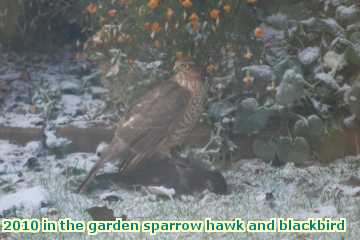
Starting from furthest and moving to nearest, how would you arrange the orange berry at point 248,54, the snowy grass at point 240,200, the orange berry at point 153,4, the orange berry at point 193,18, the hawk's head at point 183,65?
the orange berry at point 248,54, the orange berry at point 193,18, the orange berry at point 153,4, the hawk's head at point 183,65, the snowy grass at point 240,200

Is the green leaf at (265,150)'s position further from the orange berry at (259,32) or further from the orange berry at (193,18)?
the orange berry at (193,18)

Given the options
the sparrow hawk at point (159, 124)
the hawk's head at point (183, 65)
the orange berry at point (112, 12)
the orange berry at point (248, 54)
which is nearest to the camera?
the sparrow hawk at point (159, 124)

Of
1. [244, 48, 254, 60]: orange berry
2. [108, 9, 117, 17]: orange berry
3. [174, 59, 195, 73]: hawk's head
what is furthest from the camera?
[108, 9, 117, 17]: orange berry

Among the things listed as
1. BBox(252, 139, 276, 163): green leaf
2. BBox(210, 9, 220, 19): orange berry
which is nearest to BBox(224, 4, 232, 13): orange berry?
BBox(210, 9, 220, 19): orange berry

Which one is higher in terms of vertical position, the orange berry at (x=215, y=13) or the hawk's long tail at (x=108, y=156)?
the orange berry at (x=215, y=13)

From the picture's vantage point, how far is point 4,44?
19.9ft

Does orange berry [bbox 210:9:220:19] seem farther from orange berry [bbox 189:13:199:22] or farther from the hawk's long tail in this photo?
the hawk's long tail

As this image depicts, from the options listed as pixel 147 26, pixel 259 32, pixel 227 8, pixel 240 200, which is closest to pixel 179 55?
pixel 147 26

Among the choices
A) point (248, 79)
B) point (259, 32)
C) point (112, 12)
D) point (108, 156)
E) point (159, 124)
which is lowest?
point (108, 156)

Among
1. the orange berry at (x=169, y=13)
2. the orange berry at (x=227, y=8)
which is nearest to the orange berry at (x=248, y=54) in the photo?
the orange berry at (x=227, y=8)

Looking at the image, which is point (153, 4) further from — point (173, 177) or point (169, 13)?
point (173, 177)

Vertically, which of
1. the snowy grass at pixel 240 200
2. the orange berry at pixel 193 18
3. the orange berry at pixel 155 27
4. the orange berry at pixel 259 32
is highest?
the orange berry at pixel 193 18

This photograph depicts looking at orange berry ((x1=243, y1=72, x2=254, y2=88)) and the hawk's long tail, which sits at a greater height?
orange berry ((x1=243, y1=72, x2=254, y2=88))

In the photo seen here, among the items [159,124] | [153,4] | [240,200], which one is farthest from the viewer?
[153,4]
